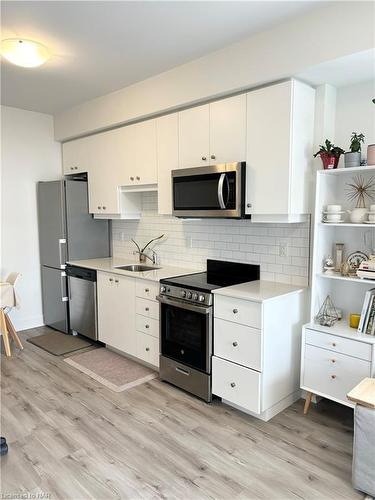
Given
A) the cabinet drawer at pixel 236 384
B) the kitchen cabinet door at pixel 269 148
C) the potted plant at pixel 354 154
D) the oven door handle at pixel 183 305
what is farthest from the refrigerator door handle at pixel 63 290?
the potted plant at pixel 354 154

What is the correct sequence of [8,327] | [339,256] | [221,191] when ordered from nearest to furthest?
[339,256] < [221,191] < [8,327]

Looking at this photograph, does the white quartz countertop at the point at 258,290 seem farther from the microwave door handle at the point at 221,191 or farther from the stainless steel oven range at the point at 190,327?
the microwave door handle at the point at 221,191

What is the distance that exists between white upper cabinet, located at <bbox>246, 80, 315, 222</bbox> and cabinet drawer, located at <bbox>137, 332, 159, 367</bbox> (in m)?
1.49

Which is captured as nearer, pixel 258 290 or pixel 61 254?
pixel 258 290

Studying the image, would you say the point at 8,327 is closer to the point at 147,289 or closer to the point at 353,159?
the point at 147,289

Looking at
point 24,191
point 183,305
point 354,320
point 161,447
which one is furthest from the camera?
point 24,191

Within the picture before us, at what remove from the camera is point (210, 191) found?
301 cm

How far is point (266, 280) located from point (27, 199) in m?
3.17

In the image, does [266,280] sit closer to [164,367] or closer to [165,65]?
[164,367]

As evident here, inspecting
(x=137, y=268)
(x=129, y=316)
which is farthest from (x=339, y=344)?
(x=137, y=268)

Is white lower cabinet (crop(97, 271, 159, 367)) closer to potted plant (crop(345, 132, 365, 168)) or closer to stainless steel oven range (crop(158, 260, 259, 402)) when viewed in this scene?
stainless steel oven range (crop(158, 260, 259, 402))

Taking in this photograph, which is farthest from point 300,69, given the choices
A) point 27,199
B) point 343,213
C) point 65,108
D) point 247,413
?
point 27,199

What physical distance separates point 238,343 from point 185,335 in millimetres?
531

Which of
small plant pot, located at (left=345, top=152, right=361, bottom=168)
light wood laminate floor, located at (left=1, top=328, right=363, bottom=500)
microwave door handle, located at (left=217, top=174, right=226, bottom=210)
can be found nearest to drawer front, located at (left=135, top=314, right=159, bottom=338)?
light wood laminate floor, located at (left=1, top=328, right=363, bottom=500)
